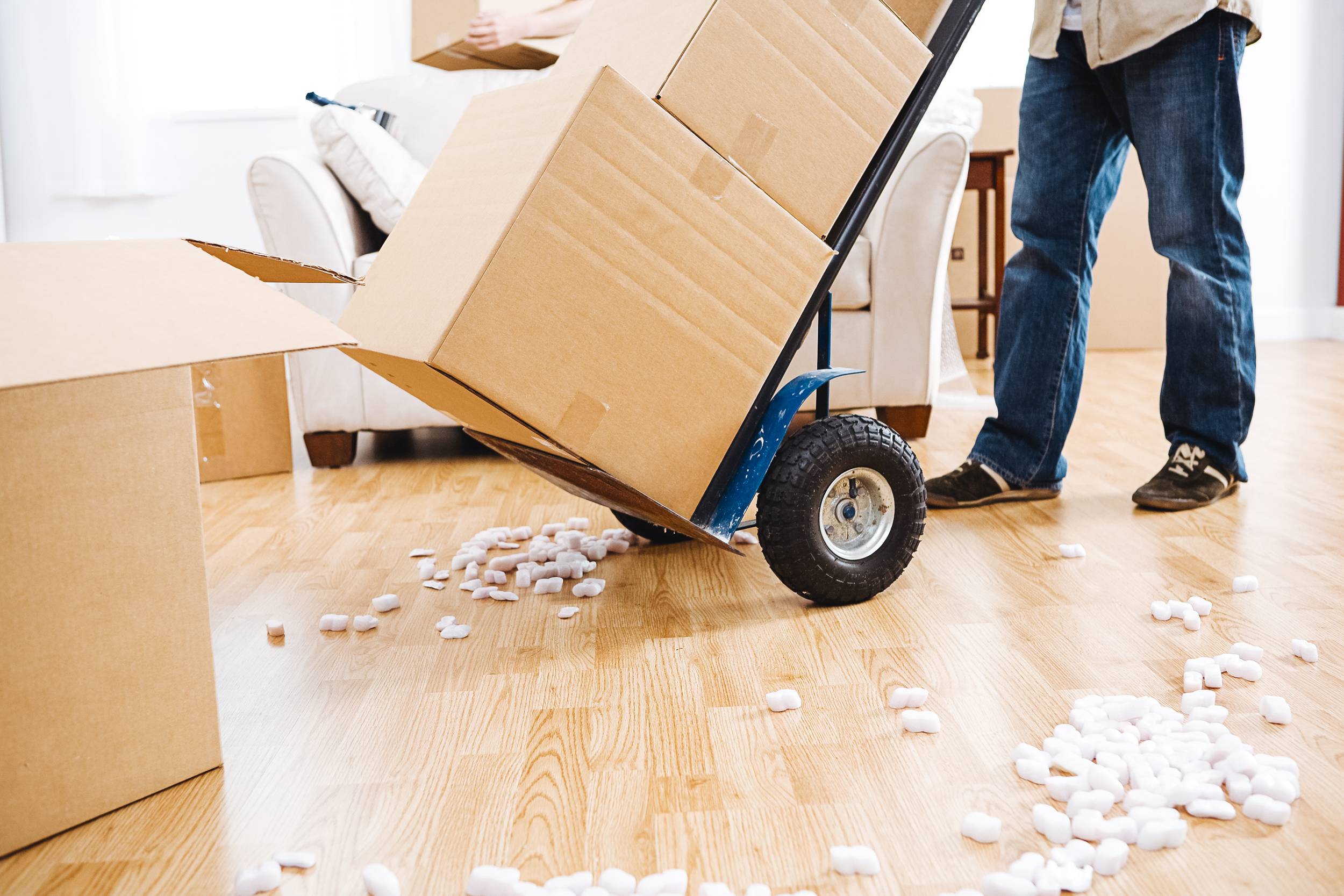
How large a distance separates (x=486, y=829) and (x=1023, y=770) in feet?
1.44

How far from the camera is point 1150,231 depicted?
1.74 meters

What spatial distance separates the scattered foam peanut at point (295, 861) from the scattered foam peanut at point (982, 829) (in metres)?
0.48

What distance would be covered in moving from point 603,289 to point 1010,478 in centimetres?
97

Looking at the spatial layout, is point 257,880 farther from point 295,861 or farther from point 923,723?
point 923,723

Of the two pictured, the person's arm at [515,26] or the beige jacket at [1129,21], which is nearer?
the beige jacket at [1129,21]

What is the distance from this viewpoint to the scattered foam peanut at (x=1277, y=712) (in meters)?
0.97

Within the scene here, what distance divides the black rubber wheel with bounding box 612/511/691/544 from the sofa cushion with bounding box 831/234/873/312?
0.77 m

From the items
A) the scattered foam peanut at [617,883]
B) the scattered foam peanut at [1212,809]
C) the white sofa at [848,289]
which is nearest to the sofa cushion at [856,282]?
the white sofa at [848,289]

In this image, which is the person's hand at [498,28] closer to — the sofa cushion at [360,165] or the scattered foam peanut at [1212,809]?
the sofa cushion at [360,165]

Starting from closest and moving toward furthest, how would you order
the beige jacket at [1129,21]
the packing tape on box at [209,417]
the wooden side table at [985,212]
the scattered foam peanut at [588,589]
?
the scattered foam peanut at [588,589] → the beige jacket at [1129,21] → the packing tape on box at [209,417] → the wooden side table at [985,212]

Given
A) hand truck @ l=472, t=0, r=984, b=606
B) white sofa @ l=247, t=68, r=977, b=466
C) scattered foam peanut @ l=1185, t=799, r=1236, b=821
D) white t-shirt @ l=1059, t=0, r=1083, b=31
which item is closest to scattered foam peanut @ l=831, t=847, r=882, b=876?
scattered foam peanut @ l=1185, t=799, r=1236, b=821

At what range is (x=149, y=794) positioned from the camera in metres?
0.90

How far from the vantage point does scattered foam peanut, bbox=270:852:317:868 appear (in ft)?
2.59

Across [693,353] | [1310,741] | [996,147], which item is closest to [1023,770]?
[1310,741]
